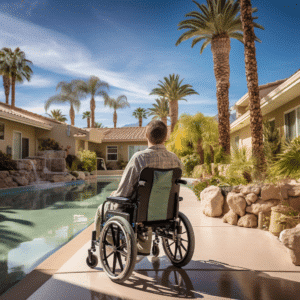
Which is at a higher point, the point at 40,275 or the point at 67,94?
the point at 67,94

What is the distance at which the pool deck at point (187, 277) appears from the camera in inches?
95.1

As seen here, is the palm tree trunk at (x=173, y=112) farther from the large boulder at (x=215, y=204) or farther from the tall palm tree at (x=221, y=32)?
the large boulder at (x=215, y=204)

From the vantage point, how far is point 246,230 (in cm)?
461

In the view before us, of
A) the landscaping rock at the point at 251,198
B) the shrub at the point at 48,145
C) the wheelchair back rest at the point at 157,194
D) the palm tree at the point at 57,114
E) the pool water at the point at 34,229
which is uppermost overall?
the palm tree at the point at 57,114

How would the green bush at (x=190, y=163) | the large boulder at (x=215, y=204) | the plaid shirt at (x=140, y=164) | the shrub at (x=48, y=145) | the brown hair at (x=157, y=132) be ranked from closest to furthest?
1. the plaid shirt at (x=140, y=164)
2. the brown hair at (x=157, y=132)
3. the large boulder at (x=215, y=204)
4. the green bush at (x=190, y=163)
5. the shrub at (x=48, y=145)

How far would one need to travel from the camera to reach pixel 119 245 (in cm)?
272

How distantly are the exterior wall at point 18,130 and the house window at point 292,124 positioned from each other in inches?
577

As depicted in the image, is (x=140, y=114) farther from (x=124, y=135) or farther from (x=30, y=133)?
→ (x=30, y=133)

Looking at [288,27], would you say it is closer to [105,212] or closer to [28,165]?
[28,165]

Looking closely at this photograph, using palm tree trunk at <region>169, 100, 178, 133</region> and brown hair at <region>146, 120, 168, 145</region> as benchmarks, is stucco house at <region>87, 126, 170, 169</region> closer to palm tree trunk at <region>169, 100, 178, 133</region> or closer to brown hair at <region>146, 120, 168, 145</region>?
palm tree trunk at <region>169, 100, 178, 133</region>

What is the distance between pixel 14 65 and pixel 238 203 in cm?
2531

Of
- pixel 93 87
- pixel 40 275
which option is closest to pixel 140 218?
pixel 40 275

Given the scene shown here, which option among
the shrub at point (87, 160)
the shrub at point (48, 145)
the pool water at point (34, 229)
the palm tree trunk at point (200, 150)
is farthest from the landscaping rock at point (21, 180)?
the palm tree trunk at point (200, 150)

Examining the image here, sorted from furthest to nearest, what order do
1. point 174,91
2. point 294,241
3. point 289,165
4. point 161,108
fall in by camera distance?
point 161,108 → point 174,91 → point 289,165 → point 294,241
